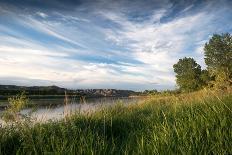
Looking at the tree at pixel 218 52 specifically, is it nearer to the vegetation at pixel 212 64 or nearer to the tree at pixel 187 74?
the vegetation at pixel 212 64

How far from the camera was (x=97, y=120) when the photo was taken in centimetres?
1015

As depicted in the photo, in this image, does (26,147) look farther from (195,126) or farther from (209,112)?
(209,112)

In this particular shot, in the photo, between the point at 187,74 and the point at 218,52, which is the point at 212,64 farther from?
the point at 187,74

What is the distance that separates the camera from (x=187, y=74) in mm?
78812

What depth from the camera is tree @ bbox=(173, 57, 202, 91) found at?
75562 mm

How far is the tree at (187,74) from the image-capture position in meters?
75.6

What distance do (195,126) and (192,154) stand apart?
1072 millimetres

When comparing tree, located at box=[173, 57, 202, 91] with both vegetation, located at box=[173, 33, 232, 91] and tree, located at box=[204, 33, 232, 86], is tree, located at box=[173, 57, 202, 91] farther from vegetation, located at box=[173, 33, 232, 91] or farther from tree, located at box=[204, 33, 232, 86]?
tree, located at box=[204, 33, 232, 86]

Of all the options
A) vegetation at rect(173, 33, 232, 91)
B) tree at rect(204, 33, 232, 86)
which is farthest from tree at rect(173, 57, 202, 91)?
tree at rect(204, 33, 232, 86)

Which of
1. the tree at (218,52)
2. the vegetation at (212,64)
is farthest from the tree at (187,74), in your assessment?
the tree at (218,52)

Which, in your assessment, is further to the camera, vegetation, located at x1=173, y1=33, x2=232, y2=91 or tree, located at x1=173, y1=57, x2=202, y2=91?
tree, located at x1=173, y1=57, x2=202, y2=91

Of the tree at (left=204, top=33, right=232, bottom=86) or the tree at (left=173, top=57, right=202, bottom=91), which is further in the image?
the tree at (left=173, top=57, right=202, bottom=91)

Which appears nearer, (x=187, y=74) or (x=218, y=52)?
(x=218, y=52)

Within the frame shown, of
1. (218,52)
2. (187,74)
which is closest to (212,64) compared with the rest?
(218,52)
